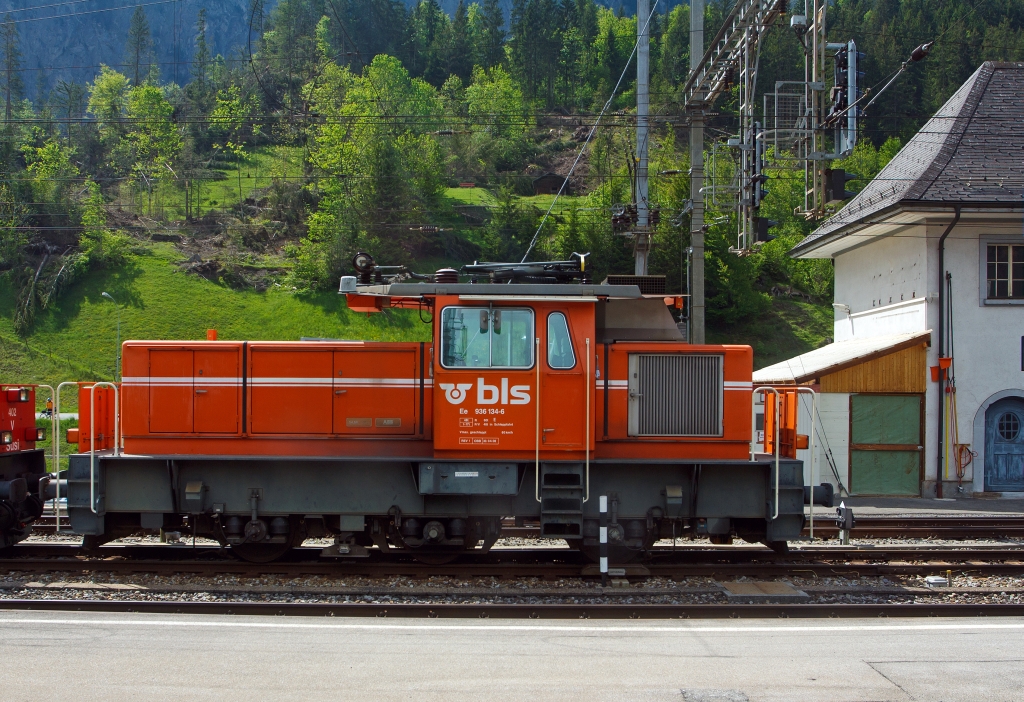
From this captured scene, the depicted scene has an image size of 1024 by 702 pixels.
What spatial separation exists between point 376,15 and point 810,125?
317 feet

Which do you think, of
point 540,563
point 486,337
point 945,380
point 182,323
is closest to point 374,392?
point 486,337

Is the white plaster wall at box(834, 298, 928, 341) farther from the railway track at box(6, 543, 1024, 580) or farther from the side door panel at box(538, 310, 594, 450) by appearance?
the side door panel at box(538, 310, 594, 450)

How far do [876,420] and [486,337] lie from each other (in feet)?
43.5

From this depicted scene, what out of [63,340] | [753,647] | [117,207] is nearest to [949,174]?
[753,647]

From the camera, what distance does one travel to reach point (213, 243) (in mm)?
55500

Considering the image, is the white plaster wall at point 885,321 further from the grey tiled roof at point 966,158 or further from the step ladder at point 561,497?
the step ladder at point 561,497

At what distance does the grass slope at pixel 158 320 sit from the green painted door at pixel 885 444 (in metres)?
26.4

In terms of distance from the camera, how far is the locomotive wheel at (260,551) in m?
9.79

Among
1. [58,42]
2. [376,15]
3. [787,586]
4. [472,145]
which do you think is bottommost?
[787,586]

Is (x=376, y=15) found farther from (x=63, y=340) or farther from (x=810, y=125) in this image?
(x=810, y=125)

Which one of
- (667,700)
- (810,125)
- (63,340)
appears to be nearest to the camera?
(667,700)

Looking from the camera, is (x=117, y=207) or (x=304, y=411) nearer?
(x=304, y=411)

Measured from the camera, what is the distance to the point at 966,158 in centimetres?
1962

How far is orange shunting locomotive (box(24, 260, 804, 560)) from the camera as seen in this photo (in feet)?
29.1
